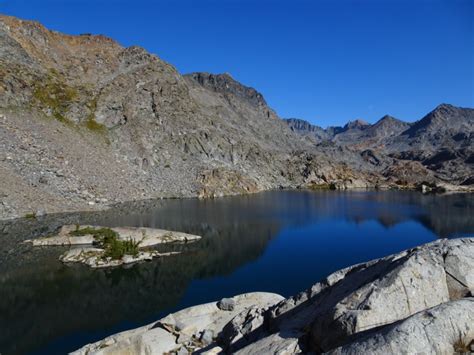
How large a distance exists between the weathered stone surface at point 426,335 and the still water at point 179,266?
21.3 m

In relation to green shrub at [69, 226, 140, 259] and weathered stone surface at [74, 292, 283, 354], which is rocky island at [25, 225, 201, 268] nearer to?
green shrub at [69, 226, 140, 259]

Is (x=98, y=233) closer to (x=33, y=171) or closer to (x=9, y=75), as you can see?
(x=33, y=171)

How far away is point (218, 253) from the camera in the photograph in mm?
49031

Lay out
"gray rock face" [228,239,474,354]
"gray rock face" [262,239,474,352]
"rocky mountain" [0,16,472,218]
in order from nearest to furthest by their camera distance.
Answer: "gray rock face" [228,239,474,354], "gray rock face" [262,239,474,352], "rocky mountain" [0,16,472,218]

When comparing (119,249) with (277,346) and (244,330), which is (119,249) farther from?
(277,346)

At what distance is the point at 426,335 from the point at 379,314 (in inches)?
67.3

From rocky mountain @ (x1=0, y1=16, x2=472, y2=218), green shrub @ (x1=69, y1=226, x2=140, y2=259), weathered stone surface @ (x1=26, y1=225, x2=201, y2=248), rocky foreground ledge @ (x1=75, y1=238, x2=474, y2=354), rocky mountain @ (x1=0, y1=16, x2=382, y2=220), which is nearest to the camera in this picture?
rocky foreground ledge @ (x1=75, y1=238, x2=474, y2=354)

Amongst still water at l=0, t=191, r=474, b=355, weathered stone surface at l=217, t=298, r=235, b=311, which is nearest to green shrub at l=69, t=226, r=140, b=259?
still water at l=0, t=191, r=474, b=355

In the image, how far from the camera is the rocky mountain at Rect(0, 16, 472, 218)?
82.9 meters

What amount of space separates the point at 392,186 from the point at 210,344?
577 ft

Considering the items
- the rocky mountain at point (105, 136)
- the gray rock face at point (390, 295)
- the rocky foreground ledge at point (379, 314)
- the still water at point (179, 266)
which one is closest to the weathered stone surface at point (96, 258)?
the still water at point (179, 266)

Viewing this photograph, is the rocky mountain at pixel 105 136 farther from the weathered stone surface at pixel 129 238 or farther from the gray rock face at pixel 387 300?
the gray rock face at pixel 387 300

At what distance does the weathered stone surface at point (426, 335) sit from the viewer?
9391mm

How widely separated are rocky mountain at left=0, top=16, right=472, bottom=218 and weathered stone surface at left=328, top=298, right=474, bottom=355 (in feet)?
226
